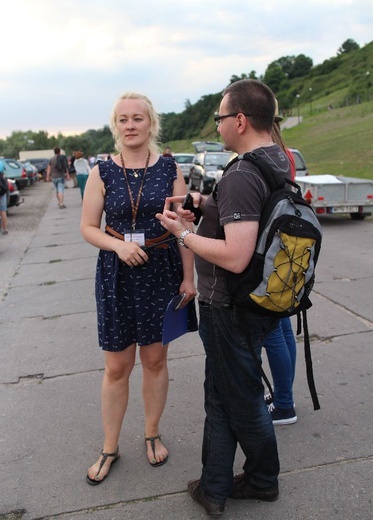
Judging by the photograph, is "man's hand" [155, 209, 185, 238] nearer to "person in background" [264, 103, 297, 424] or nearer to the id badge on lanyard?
the id badge on lanyard

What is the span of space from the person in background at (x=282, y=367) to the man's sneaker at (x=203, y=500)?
2.68ft

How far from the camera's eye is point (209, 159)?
21969mm

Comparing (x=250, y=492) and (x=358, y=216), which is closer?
(x=250, y=492)

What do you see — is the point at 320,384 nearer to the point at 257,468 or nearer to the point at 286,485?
the point at 286,485

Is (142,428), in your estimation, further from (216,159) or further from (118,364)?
(216,159)

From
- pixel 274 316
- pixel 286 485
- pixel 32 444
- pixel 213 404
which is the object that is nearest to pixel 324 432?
pixel 286 485

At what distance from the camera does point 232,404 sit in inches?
95.0

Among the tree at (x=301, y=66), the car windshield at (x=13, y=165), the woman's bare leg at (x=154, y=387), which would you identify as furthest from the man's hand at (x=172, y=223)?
Answer: the tree at (x=301, y=66)

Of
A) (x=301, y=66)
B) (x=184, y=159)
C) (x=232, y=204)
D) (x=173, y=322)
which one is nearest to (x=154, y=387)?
(x=173, y=322)

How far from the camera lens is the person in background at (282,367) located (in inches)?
126

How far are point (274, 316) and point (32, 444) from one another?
191 cm

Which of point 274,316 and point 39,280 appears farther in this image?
point 39,280

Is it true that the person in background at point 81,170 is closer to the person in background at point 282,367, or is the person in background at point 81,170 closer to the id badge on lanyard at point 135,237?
the person in background at point 282,367

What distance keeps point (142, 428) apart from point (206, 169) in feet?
60.3
